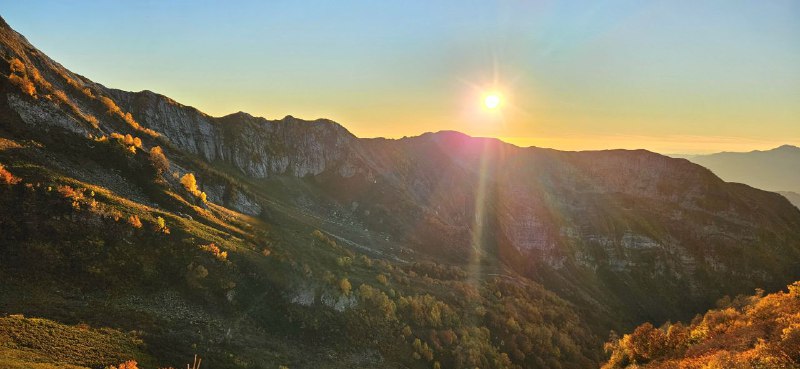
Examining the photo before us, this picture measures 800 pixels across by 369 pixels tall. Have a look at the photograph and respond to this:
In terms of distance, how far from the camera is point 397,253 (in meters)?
84.4

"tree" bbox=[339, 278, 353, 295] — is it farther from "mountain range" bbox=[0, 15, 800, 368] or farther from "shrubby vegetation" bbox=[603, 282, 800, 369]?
"shrubby vegetation" bbox=[603, 282, 800, 369]

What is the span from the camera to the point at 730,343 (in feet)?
73.4

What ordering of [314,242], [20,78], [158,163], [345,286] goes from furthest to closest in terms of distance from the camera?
[314,242] → [158,163] → [345,286] → [20,78]

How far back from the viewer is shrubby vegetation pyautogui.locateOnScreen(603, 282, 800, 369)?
17.5 metres

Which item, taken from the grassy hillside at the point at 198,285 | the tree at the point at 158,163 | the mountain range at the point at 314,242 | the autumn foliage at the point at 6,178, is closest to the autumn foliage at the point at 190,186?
the mountain range at the point at 314,242

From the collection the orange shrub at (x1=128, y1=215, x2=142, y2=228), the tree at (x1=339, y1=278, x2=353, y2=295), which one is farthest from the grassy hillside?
the tree at (x1=339, y1=278, x2=353, y2=295)

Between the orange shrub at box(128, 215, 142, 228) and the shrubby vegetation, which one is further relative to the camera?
the orange shrub at box(128, 215, 142, 228)

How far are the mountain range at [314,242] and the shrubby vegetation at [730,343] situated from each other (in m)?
18.5

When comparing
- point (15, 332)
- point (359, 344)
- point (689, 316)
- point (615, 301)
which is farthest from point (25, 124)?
point (689, 316)

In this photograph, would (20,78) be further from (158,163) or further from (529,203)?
(529,203)

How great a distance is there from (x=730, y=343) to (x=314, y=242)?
49808 mm

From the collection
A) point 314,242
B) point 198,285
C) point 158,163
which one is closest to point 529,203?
point 314,242

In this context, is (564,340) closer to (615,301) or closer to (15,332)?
(15,332)

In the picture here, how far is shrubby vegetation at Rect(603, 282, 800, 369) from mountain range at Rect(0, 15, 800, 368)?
60.8 ft
